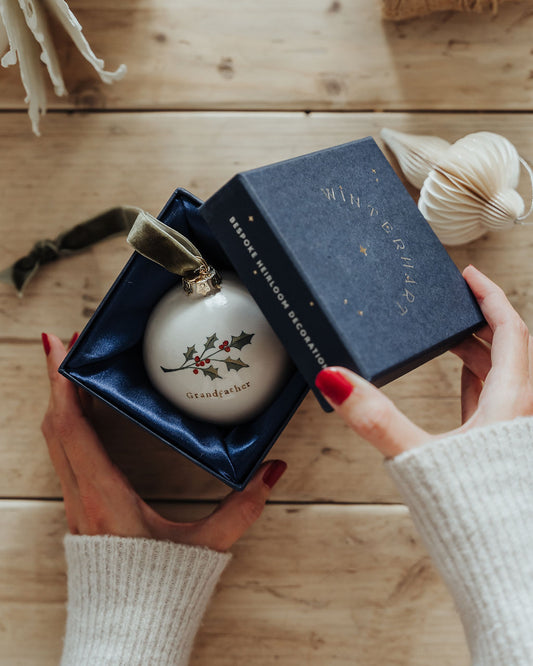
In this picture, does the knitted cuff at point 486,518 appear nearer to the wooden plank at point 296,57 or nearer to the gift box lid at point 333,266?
the gift box lid at point 333,266

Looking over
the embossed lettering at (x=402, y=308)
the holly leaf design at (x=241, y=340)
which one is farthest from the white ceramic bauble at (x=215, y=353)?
the embossed lettering at (x=402, y=308)

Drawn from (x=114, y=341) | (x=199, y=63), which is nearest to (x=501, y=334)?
(x=114, y=341)

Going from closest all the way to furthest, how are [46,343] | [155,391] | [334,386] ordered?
[334,386] → [155,391] → [46,343]

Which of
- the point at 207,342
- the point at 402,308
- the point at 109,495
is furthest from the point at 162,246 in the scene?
the point at 109,495

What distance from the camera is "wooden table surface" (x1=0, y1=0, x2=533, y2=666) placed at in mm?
677

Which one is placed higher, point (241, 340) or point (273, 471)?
point (241, 340)

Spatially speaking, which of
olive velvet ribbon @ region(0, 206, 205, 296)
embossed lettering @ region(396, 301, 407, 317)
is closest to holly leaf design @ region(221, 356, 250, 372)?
embossed lettering @ region(396, 301, 407, 317)

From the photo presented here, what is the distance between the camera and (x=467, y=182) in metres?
0.60

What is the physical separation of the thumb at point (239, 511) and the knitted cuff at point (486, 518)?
0.21 m

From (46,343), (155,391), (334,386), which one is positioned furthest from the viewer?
(46,343)

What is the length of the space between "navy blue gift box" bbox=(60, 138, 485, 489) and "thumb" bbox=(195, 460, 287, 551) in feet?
0.35

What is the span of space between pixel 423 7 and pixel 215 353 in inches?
19.4

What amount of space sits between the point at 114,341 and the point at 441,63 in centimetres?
51

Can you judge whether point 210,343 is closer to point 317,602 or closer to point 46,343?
point 46,343
